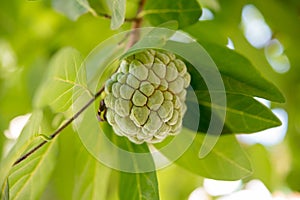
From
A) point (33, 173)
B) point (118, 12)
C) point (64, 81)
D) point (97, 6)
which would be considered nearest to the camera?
point (118, 12)

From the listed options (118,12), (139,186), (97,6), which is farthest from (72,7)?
(139,186)

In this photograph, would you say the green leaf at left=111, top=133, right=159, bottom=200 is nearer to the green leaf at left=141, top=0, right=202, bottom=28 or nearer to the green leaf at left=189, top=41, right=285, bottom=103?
the green leaf at left=189, top=41, right=285, bottom=103

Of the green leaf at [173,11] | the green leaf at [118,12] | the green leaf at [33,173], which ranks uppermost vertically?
the green leaf at [118,12]

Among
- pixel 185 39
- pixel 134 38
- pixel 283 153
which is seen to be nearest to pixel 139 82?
pixel 185 39

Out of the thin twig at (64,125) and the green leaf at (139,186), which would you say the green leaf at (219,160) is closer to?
the green leaf at (139,186)

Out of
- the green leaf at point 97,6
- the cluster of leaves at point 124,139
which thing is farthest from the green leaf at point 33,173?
the green leaf at point 97,6

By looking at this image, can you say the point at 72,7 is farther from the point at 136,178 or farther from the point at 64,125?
the point at 136,178

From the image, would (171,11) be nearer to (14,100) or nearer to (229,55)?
(229,55)
